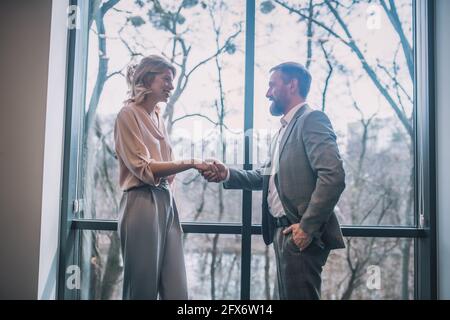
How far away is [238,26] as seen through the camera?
81.1 inches

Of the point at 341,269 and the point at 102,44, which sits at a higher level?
the point at 102,44

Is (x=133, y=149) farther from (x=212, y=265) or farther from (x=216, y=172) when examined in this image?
(x=212, y=265)

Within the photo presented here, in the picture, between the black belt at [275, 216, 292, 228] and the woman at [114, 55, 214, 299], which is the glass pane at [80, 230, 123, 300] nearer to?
the woman at [114, 55, 214, 299]

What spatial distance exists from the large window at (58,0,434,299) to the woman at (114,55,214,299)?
15cm

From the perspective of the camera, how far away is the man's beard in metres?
1.90

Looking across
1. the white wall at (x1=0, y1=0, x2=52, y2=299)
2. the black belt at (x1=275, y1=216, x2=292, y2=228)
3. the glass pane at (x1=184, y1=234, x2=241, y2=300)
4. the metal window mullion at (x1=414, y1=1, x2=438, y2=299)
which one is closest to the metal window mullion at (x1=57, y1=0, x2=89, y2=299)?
the white wall at (x1=0, y1=0, x2=52, y2=299)

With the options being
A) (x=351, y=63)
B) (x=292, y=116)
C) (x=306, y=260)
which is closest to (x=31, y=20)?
(x=292, y=116)

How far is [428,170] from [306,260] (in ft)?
2.88

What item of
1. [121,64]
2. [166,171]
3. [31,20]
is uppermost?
[31,20]

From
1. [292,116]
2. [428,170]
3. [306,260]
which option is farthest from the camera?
[428,170]

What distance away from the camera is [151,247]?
5.79 feet

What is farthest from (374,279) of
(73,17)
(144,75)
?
(73,17)

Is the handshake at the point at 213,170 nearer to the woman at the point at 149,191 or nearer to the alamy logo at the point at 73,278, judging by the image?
the woman at the point at 149,191
